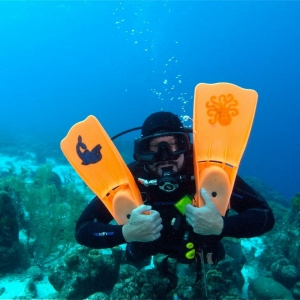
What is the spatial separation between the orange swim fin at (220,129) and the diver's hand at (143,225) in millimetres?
575

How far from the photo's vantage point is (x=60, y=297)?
214 inches

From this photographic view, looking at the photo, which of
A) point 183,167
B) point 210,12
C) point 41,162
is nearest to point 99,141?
point 183,167

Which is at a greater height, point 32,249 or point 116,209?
A: point 116,209

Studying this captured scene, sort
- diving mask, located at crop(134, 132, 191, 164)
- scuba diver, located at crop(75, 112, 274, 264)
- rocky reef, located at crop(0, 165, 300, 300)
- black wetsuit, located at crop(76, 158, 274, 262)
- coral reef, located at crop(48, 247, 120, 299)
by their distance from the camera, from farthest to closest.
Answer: coral reef, located at crop(48, 247, 120, 299) → rocky reef, located at crop(0, 165, 300, 300) → diving mask, located at crop(134, 132, 191, 164) → black wetsuit, located at crop(76, 158, 274, 262) → scuba diver, located at crop(75, 112, 274, 264)

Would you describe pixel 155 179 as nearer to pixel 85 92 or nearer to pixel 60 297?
pixel 60 297

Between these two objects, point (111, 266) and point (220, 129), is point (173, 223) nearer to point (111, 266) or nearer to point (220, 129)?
point (220, 129)

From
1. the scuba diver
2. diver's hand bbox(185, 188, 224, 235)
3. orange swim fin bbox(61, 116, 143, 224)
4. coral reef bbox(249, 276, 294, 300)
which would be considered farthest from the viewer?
coral reef bbox(249, 276, 294, 300)

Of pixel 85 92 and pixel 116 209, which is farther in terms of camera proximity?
pixel 85 92

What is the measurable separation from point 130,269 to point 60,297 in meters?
1.45

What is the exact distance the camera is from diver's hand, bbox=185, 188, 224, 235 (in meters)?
2.82

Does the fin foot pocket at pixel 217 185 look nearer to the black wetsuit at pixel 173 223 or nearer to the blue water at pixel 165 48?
the black wetsuit at pixel 173 223

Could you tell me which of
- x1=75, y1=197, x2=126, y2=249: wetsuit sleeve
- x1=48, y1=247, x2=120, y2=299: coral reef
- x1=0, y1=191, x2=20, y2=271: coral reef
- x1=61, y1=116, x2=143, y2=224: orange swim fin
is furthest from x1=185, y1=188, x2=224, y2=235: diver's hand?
x1=0, y1=191, x2=20, y2=271: coral reef

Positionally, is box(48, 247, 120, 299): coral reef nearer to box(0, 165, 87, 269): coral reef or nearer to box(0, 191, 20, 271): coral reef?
box(0, 191, 20, 271): coral reef

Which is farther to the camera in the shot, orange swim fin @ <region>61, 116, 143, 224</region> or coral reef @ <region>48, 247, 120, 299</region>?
coral reef @ <region>48, 247, 120, 299</region>
